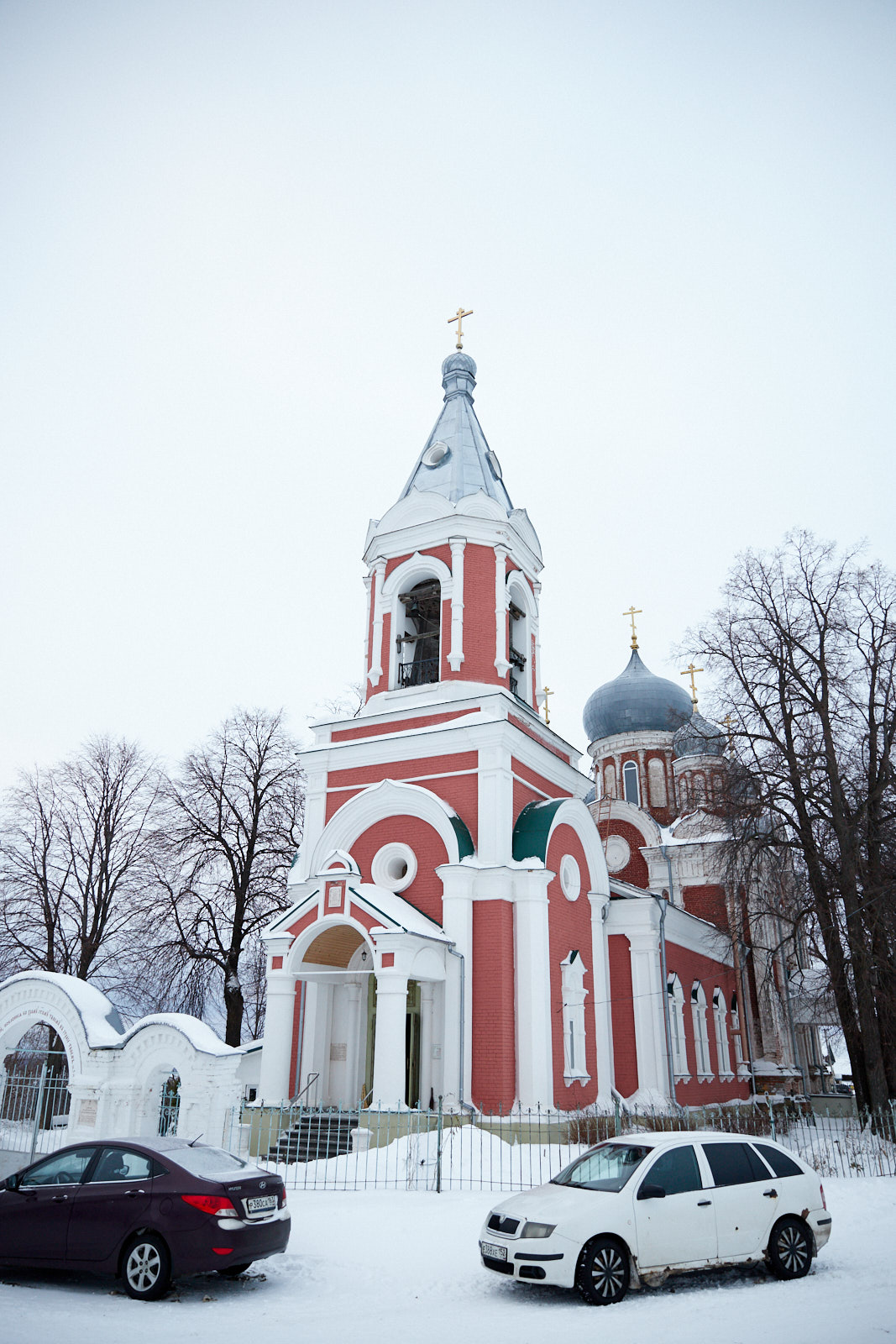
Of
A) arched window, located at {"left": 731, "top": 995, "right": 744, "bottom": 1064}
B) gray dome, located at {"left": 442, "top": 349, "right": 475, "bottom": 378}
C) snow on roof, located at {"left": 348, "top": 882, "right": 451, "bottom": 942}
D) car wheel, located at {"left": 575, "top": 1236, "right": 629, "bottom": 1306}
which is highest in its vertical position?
gray dome, located at {"left": 442, "top": 349, "right": 475, "bottom": 378}

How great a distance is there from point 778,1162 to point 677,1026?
13764mm

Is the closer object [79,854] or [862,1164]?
[862,1164]

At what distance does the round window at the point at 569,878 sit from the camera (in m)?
17.7

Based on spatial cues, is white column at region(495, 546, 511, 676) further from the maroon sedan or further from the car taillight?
the car taillight

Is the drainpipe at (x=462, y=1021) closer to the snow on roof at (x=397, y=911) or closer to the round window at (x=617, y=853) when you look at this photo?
the snow on roof at (x=397, y=911)

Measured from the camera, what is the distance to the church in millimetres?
15359

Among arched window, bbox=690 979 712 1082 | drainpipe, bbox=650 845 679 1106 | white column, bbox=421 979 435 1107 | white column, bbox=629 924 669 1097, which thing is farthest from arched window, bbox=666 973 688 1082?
white column, bbox=421 979 435 1107

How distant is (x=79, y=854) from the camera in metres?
24.3

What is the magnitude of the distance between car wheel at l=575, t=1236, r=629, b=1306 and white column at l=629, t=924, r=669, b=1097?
12.6 metres

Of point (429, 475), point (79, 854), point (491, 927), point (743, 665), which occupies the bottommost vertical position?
point (491, 927)

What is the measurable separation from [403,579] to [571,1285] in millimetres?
14696

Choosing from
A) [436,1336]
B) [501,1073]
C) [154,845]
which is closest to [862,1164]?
[501,1073]

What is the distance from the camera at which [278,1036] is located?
15727mm

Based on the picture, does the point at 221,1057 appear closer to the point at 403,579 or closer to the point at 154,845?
the point at 403,579
